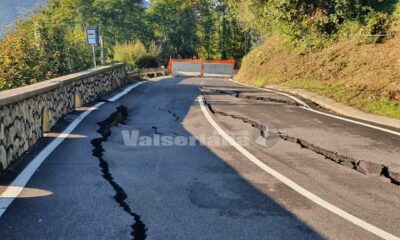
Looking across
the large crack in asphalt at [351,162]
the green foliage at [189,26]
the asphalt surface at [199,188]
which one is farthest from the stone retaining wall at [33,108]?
the green foliage at [189,26]

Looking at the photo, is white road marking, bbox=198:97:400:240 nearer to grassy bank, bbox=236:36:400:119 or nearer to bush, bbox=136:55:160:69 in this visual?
grassy bank, bbox=236:36:400:119

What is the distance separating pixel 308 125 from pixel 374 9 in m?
11.0

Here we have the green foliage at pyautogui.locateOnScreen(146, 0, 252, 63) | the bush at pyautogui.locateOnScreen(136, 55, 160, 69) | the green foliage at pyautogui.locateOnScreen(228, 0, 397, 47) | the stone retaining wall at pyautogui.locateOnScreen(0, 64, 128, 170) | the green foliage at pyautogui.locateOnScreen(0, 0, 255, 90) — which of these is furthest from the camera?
the green foliage at pyautogui.locateOnScreen(146, 0, 252, 63)

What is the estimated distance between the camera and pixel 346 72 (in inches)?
654

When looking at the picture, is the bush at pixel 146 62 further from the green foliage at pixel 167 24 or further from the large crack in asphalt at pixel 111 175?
the large crack in asphalt at pixel 111 175

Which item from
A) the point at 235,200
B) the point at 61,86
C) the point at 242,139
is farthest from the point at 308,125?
the point at 61,86

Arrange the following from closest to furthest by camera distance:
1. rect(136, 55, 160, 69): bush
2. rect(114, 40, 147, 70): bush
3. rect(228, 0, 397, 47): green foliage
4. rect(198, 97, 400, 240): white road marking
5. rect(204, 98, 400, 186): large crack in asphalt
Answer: rect(198, 97, 400, 240): white road marking, rect(204, 98, 400, 186): large crack in asphalt, rect(228, 0, 397, 47): green foliage, rect(114, 40, 147, 70): bush, rect(136, 55, 160, 69): bush

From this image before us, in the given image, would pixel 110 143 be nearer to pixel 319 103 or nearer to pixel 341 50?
pixel 319 103

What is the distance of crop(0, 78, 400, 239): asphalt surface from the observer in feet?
13.6

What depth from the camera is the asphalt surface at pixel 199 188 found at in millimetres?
4141

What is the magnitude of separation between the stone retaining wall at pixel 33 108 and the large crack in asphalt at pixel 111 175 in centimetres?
112

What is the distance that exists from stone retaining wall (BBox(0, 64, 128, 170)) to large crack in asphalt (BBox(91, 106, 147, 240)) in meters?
1.12

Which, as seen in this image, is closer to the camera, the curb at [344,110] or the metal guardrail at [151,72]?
the curb at [344,110]

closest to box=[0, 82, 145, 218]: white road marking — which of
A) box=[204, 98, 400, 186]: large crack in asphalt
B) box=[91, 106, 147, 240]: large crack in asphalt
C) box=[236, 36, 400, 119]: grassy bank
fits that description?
box=[91, 106, 147, 240]: large crack in asphalt
